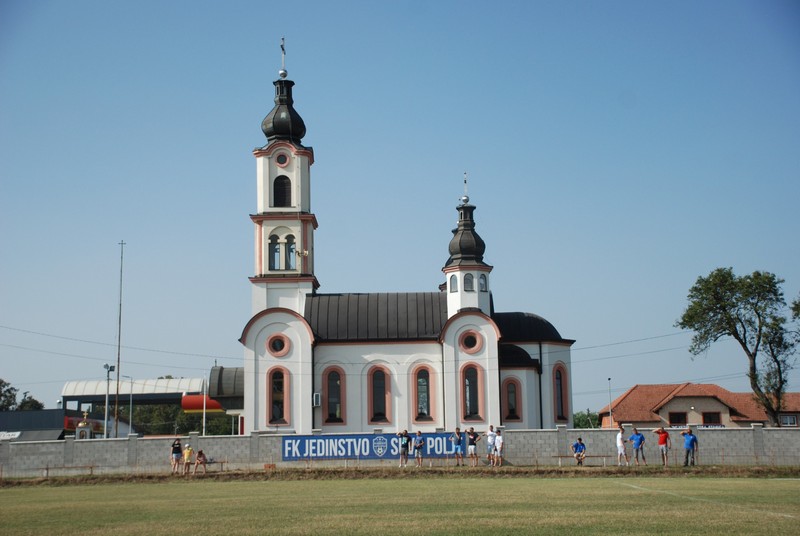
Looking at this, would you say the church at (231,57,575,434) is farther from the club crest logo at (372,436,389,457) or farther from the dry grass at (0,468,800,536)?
the dry grass at (0,468,800,536)

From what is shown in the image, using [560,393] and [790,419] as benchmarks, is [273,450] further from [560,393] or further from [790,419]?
[790,419]

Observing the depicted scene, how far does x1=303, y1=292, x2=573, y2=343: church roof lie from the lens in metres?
51.0

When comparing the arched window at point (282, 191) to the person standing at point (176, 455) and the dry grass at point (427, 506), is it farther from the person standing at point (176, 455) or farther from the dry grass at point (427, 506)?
the dry grass at point (427, 506)

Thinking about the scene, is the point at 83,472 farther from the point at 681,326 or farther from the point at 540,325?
the point at 681,326

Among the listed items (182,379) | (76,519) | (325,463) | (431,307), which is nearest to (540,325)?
(431,307)

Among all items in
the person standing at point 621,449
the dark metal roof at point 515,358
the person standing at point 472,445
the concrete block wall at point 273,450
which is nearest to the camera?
the person standing at point 621,449

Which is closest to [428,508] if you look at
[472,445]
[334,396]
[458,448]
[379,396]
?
[458,448]

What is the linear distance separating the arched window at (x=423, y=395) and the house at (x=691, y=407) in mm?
26982

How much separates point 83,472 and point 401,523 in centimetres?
2665

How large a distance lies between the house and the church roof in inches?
952

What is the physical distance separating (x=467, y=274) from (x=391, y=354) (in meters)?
5.82

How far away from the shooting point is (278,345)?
165ft

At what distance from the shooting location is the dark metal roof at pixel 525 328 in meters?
51.6

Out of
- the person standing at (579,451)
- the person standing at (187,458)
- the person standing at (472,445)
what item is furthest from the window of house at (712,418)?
the person standing at (187,458)
